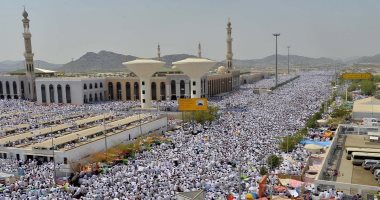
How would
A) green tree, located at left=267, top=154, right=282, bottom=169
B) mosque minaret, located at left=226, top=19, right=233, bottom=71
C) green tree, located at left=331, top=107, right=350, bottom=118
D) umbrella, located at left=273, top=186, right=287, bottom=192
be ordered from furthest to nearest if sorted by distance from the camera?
mosque minaret, located at left=226, top=19, right=233, bottom=71, green tree, located at left=331, top=107, right=350, bottom=118, green tree, located at left=267, top=154, right=282, bottom=169, umbrella, located at left=273, top=186, right=287, bottom=192

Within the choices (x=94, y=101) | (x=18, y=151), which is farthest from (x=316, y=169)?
(x=94, y=101)

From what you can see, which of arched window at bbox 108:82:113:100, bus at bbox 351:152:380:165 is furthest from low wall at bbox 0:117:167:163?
arched window at bbox 108:82:113:100

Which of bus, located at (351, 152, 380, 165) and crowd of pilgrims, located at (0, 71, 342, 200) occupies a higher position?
bus, located at (351, 152, 380, 165)

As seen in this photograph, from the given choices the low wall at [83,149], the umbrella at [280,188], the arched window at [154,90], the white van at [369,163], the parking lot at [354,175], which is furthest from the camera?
the arched window at [154,90]

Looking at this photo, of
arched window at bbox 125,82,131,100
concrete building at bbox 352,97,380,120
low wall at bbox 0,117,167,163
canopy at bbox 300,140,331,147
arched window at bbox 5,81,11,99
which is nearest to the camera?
low wall at bbox 0,117,167,163

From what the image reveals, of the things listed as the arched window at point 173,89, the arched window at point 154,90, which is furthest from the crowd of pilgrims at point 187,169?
the arched window at point 154,90

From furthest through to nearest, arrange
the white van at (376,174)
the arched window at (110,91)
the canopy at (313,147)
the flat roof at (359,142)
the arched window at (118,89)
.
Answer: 1. the arched window at (110,91)
2. the arched window at (118,89)
3. the flat roof at (359,142)
4. the canopy at (313,147)
5. the white van at (376,174)

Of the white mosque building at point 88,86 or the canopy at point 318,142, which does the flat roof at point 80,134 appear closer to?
the canopy at point 318,142

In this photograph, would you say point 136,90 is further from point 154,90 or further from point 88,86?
point 88,86

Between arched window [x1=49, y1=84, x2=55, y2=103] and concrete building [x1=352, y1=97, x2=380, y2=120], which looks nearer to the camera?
concrete building [x1=352, y1=97, x2=380, y2=120]

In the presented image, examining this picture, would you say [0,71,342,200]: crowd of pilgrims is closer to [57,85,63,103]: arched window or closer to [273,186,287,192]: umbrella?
[273,186,287,192]: umbrella

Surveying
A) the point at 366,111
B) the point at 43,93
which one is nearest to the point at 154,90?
the point at 43,93

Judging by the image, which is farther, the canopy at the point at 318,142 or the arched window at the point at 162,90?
the arched window at the point at 162,90
